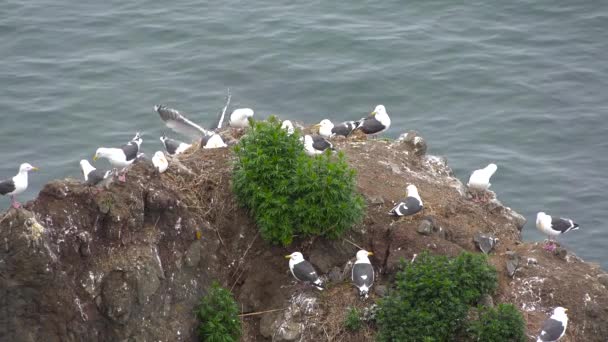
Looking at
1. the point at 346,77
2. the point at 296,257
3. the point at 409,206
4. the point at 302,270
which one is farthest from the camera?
the point at 346,77

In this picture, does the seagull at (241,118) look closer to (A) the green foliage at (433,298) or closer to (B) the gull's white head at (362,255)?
(B) the gull's white head at (362,255)

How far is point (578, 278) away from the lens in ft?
49.3

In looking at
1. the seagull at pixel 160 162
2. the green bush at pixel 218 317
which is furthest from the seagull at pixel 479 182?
the seagull at pixel 160 162

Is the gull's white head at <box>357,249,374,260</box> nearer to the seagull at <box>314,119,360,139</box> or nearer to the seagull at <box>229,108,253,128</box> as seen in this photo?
the seagull at <box>314,119,360,139</box>

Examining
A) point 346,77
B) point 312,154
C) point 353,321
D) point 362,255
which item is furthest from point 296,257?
point 346,77

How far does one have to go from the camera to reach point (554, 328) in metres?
13.6

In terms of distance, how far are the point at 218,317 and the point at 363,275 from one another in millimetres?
2478

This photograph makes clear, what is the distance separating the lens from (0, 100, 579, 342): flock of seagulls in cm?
1420

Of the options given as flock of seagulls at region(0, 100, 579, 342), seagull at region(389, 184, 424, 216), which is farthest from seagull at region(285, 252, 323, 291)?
seagull at region(389, 184, 424, 216)

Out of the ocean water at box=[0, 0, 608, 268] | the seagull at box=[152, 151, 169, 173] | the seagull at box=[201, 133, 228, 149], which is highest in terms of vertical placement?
the seagull at box=[152, 151, 169, 173]

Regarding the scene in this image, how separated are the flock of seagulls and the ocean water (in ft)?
23.9

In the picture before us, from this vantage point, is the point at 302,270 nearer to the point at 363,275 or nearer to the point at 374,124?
the point at 363,275

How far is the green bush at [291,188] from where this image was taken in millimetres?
14492

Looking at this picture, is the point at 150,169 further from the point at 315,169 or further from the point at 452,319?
the point at 452,319
